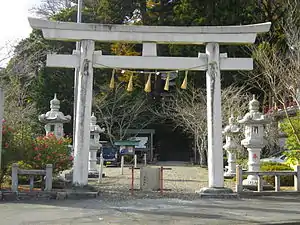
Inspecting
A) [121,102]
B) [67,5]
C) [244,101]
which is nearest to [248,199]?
[244,101]

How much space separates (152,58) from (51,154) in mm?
5091

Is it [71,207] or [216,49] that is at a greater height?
[216,49]

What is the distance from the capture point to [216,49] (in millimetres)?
13508

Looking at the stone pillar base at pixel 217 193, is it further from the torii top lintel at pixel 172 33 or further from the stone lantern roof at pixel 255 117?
the torii top lintel at pixel 172 33

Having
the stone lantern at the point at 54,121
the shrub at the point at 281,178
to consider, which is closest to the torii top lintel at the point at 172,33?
the stone lantern at the point at 54,121

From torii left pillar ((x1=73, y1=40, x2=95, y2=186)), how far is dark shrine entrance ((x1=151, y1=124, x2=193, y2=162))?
91.9ft

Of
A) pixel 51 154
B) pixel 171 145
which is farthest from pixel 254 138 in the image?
pixel 171 145

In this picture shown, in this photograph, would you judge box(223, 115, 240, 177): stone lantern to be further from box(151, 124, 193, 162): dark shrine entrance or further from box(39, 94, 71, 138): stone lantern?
box(151, 124, 193, 162): dark shrine entrance

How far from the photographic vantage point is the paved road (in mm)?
8844

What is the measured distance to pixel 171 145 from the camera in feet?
139

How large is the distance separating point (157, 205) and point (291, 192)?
528 cm

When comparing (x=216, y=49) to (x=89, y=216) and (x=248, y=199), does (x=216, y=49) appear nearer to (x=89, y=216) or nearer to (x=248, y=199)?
(x=248, y=199)

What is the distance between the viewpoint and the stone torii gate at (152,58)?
13.0 metres

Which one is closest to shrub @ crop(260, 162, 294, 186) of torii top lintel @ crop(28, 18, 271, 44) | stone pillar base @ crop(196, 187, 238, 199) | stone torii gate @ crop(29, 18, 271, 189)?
stone pillar base @ crop(196, 187, 238, 199)
